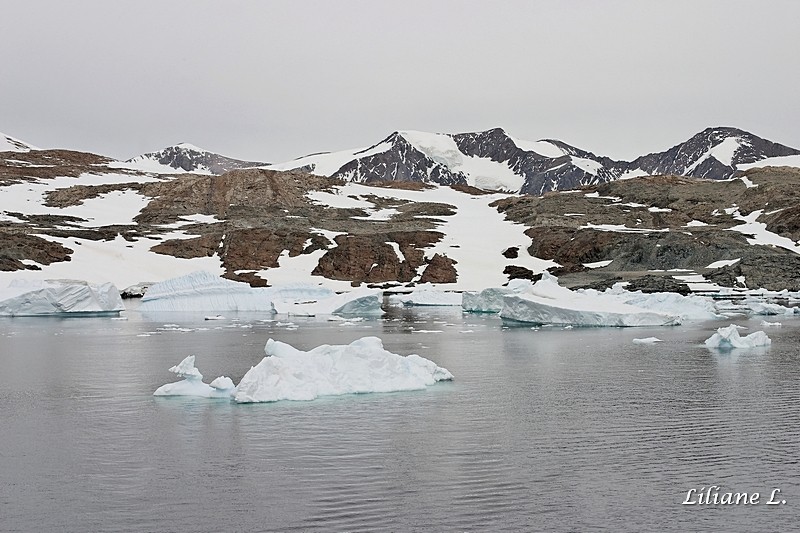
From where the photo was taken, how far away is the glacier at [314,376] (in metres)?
16.7

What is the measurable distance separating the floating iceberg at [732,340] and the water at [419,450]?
2.93 metres

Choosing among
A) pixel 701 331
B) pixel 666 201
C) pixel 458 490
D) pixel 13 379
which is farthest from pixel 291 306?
pixel 666 201

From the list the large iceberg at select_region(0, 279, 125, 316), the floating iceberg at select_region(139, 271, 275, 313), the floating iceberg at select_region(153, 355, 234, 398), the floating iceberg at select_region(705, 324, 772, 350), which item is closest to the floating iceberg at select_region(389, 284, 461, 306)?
the floating iceberg at select_region(139, 271, 275, 313)

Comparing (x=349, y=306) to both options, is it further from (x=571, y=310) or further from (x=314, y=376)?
(x=314, y=376)

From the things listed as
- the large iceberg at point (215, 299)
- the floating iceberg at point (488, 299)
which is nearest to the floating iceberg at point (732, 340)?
the floating iceberg at point (488, 299)

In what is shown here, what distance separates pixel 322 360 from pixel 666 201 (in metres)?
93.5

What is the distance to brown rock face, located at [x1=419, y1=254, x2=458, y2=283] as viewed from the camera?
→ 248 ft

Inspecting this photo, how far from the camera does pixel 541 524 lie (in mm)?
9500

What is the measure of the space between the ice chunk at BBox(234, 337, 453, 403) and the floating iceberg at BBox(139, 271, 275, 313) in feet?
108

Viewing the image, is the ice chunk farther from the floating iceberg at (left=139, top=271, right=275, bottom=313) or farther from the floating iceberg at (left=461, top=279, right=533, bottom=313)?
the floating iceberg at (left=139, top=271, right=275, bottom=313)

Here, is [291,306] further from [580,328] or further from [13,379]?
[13,379]

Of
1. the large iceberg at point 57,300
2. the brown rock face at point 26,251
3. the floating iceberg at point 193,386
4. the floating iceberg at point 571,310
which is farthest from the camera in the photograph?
the brown rock face at point 26,251

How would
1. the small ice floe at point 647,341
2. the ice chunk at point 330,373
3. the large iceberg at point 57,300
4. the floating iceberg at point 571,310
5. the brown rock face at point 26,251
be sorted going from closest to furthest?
1. the ice chunk at point 330,373
2. the small ice floe at point 647,341
3. the floating iceberg at point 571,310
4. the large iceberg at point 57,300
5. the brown rock face at point 26,251

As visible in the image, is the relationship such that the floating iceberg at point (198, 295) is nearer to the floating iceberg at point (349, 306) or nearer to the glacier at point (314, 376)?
the floating iceberg at point (349, 306)
